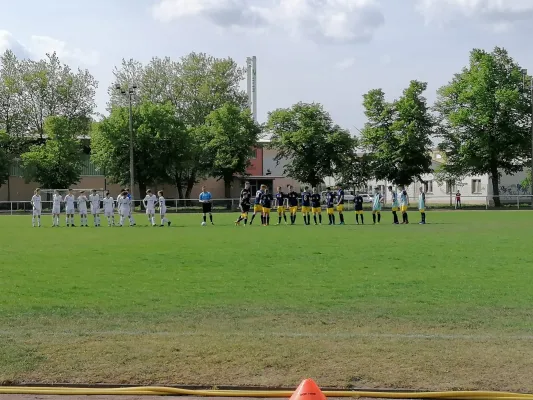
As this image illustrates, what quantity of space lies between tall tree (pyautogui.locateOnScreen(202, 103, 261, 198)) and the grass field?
155 ft

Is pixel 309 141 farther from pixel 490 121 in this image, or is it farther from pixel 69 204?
pixel 69 204

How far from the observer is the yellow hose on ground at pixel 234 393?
590 cm

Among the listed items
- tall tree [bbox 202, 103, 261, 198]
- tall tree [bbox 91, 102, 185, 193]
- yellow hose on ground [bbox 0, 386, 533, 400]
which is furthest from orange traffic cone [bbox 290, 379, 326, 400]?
tall tree [bbox 202, 103, 261, 198]

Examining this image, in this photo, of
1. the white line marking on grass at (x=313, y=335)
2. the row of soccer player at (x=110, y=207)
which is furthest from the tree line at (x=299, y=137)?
the white line marking on grass at (x=313, y=335)

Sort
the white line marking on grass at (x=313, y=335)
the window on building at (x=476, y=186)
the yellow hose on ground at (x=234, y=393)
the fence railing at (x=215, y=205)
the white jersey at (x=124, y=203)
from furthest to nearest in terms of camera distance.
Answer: the window on building at (x=476, y=186)
the fence railing at (x=215, y=205)
the white jersey at (x=124, y=203)
the white line marking on grass at (x=313, y=335)
the yellow hose on ground at (x=234, y=393)

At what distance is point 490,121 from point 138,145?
3106cm

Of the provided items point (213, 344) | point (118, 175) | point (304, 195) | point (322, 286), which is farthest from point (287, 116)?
point (213, 344)

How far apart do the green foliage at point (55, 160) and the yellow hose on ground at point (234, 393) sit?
6190cm

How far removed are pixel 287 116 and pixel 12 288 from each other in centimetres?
5723

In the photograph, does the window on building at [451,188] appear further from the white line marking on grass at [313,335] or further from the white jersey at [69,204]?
the white line marking on grass at [313,335]

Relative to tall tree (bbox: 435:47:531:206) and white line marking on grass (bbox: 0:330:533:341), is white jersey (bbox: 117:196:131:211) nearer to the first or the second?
white line marking on grass (bbox: 0:330:533:341)

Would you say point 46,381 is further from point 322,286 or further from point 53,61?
point 53,61

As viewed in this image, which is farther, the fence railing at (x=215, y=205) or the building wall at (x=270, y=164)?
the building wall at (x=270, y=164)

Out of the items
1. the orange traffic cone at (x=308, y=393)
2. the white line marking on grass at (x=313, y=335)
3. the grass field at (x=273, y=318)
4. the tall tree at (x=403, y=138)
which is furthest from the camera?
the tall tree at (x=403, y=138)
